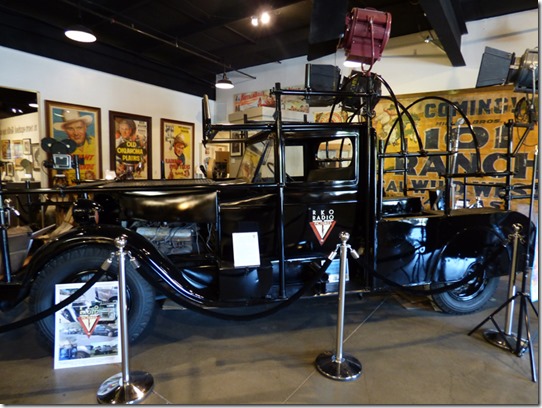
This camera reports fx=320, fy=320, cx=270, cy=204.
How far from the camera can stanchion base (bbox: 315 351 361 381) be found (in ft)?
6.78

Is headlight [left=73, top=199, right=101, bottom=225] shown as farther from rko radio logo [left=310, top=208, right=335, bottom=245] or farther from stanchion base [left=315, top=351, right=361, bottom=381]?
stanchion base [left=315, top=351, right=361, bottom=381]

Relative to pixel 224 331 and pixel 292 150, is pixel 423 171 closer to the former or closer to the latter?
pixel 292 150

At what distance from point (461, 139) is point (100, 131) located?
702 centimetres

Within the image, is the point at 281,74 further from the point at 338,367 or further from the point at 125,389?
the point at 125,389

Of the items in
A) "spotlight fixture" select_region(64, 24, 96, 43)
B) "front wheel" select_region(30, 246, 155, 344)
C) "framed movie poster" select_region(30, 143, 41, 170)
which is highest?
"spotlight fixture" select_region(64, 24, 96, 43)

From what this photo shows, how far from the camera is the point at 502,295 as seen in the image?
3.52m

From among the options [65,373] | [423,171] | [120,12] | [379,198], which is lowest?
[65,373]

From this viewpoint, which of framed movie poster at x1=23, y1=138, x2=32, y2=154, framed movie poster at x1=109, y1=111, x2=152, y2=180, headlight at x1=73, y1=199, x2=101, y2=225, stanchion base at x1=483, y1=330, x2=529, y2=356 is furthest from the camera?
framed movie poster at x1=109, y1=111, x2=152, y2=180

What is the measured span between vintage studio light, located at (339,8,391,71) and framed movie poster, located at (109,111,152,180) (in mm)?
5361

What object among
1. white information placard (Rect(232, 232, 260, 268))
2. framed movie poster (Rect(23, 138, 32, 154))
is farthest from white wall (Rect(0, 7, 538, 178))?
white information placard (Rect(232, 232, 260, 268))

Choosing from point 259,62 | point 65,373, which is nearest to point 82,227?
point 65,373

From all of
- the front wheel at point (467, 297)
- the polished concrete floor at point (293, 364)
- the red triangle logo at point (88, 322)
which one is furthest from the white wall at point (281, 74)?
the red triangle logo at point (88, 322)

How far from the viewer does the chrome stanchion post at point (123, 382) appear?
6.05 ft

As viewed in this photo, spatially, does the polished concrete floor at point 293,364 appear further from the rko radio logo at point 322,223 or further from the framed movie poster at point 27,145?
the framed movie poster at point 27,145
